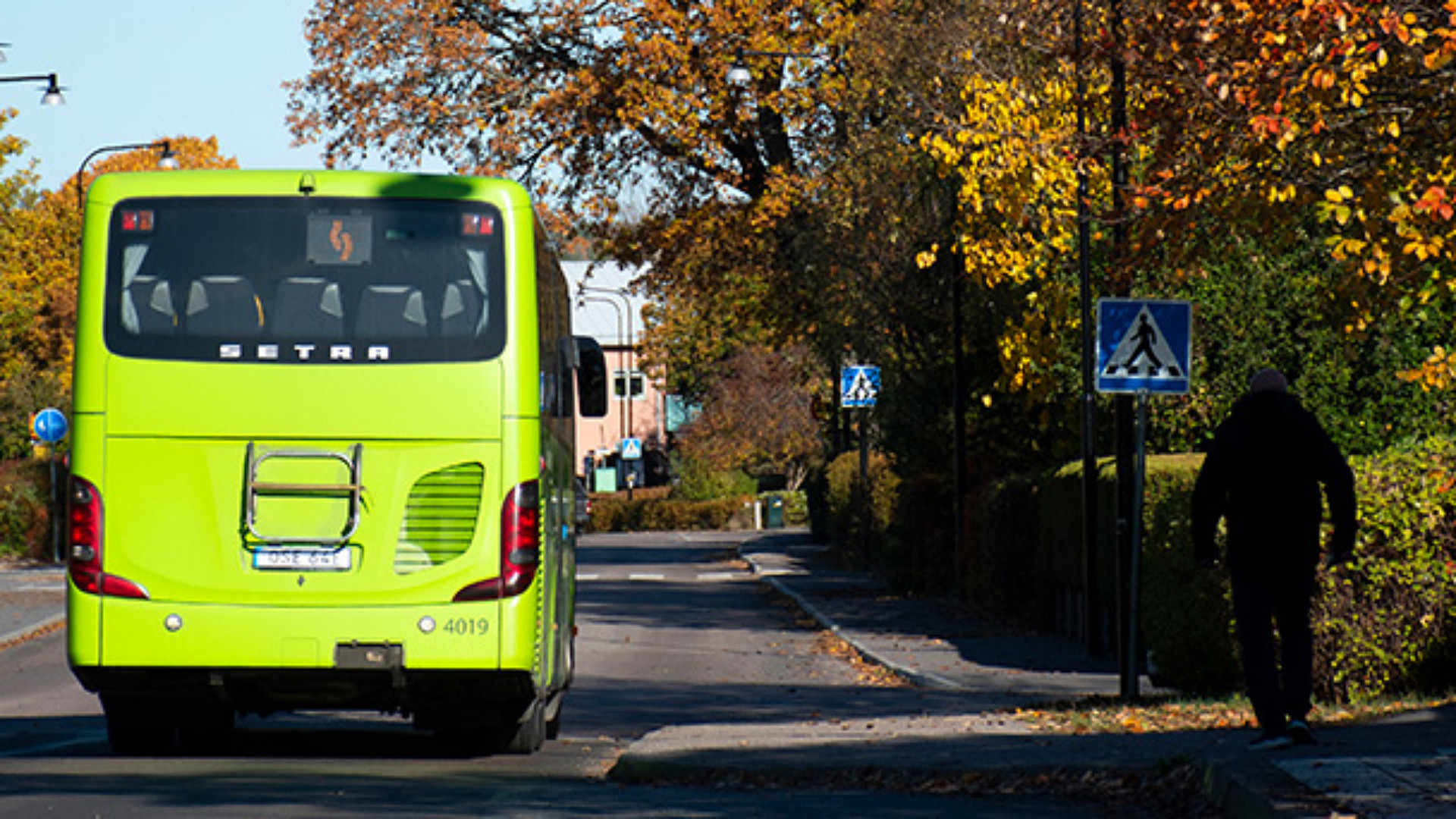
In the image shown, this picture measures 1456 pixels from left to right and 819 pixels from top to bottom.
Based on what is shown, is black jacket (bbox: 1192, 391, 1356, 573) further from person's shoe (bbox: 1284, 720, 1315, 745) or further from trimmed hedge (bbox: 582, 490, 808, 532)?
trimmed hedge (bbox: 582, 490, 808, 532)

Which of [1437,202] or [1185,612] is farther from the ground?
[1437,202]

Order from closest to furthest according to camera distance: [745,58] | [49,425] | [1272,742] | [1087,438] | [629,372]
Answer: [1272,742] → [1087,438] → [745,58] → [49,425] → [629,372]

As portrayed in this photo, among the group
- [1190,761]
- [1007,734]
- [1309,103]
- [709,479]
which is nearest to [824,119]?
[1309,103]

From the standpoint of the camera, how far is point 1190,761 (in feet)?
32.3

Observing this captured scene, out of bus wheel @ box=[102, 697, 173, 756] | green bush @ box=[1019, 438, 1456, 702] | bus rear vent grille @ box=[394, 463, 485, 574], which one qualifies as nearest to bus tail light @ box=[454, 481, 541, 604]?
bus rear vent grille @ box=[394, 463, 485, 574]

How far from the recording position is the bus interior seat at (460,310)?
11.5 meters

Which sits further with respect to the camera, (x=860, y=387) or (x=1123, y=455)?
(x=860, y=387)

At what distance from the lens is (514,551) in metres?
11.4

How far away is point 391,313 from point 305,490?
1032 millimetres

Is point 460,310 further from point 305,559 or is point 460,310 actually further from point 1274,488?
point 1274,488

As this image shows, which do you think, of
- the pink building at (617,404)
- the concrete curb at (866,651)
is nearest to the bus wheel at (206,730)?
the concrete curb at (866,651)

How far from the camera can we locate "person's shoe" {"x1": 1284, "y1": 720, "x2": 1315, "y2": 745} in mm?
10188

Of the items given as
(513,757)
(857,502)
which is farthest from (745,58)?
(513,757)

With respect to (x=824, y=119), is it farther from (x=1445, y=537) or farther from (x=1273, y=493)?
(x=1273, y=493)
